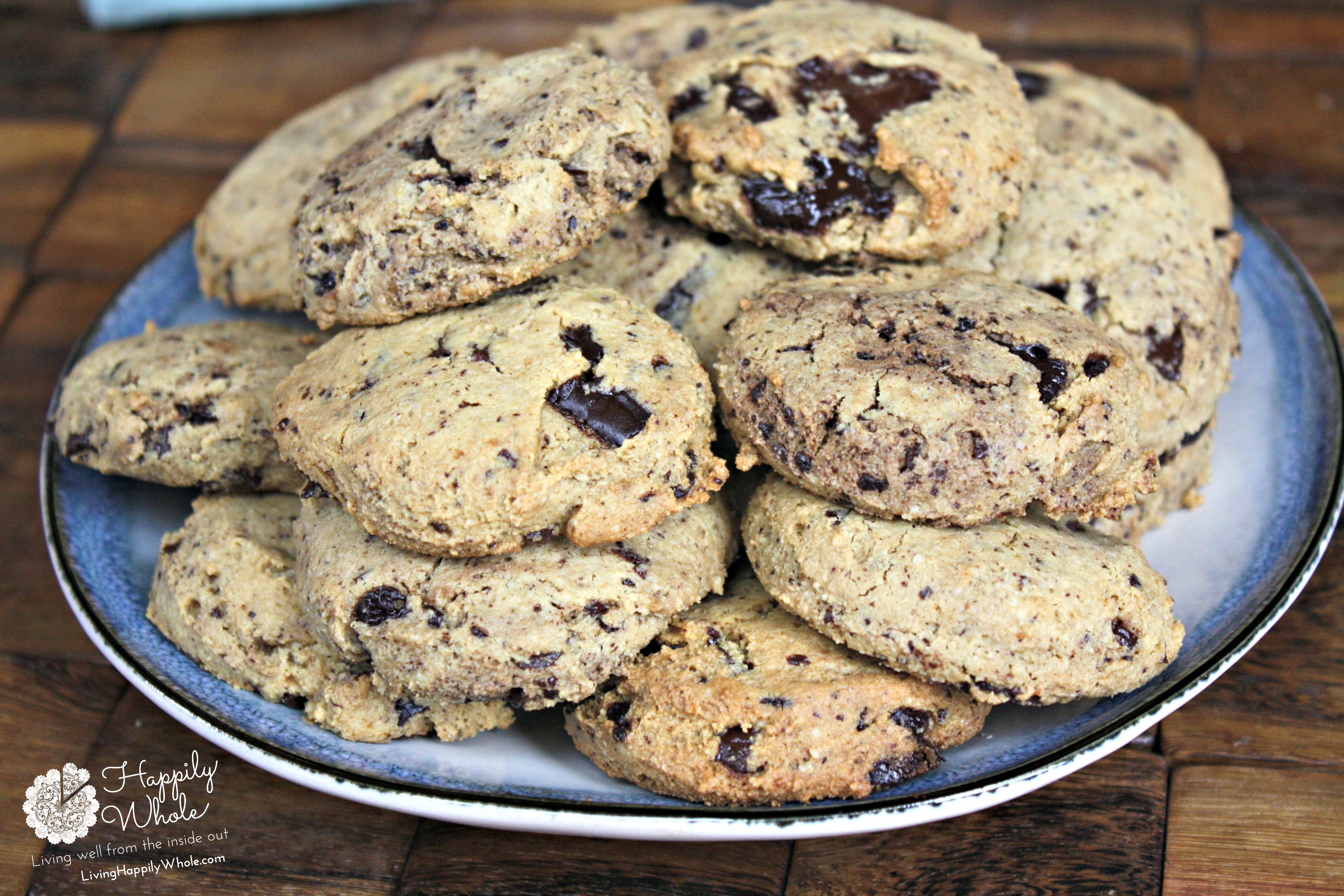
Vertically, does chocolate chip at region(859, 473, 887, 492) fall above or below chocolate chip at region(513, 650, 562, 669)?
above

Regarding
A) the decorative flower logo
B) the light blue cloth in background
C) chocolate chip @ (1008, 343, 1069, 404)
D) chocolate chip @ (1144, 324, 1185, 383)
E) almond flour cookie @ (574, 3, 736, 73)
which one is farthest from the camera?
the light blue cloth in background

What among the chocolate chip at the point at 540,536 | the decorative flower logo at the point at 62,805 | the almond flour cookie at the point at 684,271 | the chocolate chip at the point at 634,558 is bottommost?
the decorative flower logo at the point at 62,805

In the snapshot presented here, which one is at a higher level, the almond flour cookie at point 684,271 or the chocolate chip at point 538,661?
the almond flour cookie at point 684,271

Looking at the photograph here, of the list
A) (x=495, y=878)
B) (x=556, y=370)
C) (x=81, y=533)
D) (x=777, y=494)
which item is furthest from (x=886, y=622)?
(x=81, y=533)

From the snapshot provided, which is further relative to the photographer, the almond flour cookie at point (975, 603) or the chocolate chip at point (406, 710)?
the chocolate chip at point (406, 710)

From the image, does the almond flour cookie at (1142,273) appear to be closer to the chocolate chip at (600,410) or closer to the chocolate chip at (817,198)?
the chocolate chip at (817,198)

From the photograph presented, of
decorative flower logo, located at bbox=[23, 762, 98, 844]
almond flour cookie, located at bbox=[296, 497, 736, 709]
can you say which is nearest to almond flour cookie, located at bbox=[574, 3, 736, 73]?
almond flour cookie, located at bbox=[296, 497, 736, 709]

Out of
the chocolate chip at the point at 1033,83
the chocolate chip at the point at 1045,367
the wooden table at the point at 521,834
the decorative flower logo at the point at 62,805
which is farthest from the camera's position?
the chocolate chip at the point at 1033,83

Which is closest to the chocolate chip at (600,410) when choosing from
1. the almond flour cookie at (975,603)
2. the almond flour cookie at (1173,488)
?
the almond flour cookie at (975,603)

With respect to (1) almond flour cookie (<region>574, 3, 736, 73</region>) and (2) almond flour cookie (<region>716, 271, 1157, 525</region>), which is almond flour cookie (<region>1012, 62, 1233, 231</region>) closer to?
(1) almond flour cookie (<region>574, 3, 736, 73</region>)
